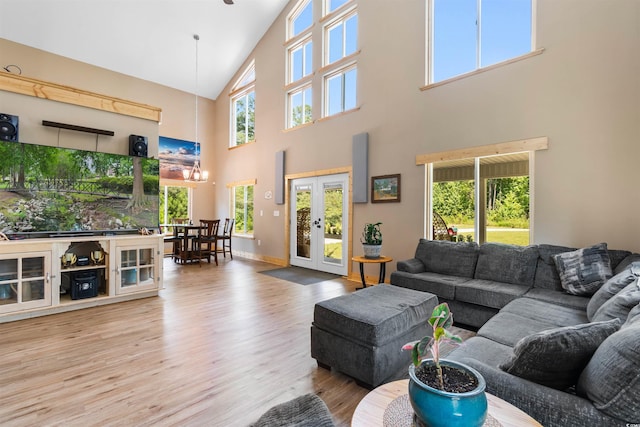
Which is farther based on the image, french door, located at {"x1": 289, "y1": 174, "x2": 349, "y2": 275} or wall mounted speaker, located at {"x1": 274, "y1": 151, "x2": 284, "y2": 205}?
wall mounted speaker, located at {"x1": 274, "y1": 151, "x2": 284, "y2": 205}

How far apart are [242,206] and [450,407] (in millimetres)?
8197

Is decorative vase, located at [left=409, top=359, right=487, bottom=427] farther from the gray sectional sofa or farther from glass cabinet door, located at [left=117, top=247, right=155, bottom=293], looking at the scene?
glass cabinet door, located at [left=117, top=247, right=155, bottom=293]

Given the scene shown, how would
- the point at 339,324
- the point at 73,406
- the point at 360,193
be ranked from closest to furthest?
the point at 73,406, the point at 339,324, the point at 360,193

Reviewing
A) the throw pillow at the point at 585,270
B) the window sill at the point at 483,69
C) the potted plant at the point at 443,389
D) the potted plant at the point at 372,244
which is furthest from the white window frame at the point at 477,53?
the potted plant at the point at 443,389

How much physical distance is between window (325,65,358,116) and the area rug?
3300 mm

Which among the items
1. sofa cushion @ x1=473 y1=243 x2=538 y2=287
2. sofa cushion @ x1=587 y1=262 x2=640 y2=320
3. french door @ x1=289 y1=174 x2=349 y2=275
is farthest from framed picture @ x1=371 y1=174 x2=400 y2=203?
sofa cushion @ x1=587 y1=262 x2=640 y2=320

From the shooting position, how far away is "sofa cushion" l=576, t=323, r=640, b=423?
980 mm

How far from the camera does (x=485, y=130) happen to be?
4086 mm

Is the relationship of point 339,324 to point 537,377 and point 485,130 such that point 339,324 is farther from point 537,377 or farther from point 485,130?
point 485,130

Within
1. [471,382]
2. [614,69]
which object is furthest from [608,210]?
[471,382]

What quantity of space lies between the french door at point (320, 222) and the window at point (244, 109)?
2.65 meters

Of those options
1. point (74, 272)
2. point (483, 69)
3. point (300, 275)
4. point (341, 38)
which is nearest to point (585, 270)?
point (483, 69)

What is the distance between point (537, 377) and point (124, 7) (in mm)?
8692

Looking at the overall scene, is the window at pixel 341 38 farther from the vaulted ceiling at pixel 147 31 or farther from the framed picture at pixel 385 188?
the framed picture at pixel 385 188
